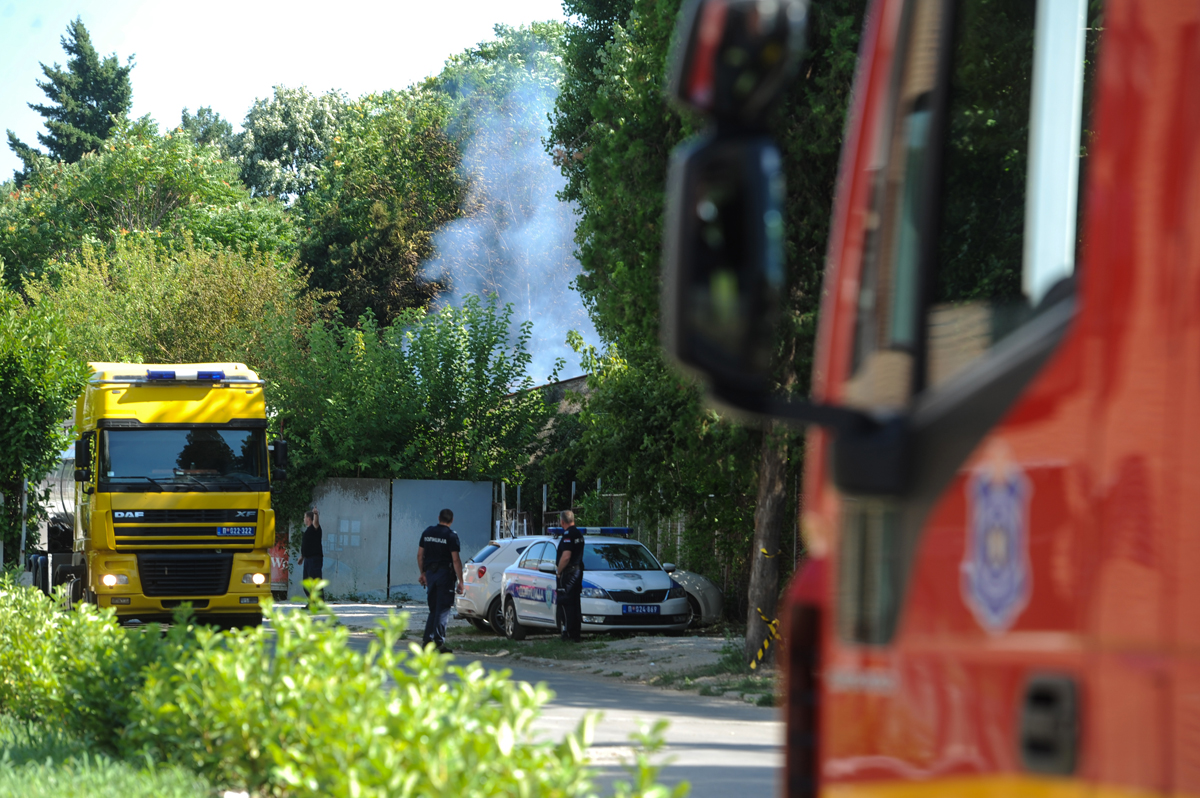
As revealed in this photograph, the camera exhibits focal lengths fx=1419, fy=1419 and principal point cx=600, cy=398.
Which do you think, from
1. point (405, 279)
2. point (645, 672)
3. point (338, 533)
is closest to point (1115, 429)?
point (645, 672)

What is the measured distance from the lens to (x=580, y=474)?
21312 millimetres

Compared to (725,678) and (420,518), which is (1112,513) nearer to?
(725,678)

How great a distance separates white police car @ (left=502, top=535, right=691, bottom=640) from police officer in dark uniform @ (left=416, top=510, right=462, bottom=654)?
2.47 m

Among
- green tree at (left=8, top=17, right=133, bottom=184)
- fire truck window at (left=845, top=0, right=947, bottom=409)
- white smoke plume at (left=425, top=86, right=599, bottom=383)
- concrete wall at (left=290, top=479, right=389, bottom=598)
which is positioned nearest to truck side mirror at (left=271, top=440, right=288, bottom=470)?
concrete wall at (left=290, top=479, right=389, bottom=598)

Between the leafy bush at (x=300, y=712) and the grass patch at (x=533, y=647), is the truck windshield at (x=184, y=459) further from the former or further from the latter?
the leafy bush at (x=300, y=712)

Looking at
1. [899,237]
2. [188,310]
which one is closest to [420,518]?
[188,310]

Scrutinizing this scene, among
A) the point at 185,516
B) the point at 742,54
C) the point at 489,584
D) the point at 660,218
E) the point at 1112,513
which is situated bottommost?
the point at 489,584

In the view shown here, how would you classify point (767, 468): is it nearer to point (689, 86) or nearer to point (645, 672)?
point (645, 672)

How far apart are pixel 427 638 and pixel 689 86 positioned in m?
16.7

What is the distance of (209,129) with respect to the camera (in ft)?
254

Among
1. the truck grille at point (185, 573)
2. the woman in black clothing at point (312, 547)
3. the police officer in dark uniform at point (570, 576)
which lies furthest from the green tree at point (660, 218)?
the woman in black clothing at point (312, 547)

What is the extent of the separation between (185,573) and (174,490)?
1087 millimetres

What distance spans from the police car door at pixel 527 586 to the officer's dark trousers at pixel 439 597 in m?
2.57

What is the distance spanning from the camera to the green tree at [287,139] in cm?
7156
